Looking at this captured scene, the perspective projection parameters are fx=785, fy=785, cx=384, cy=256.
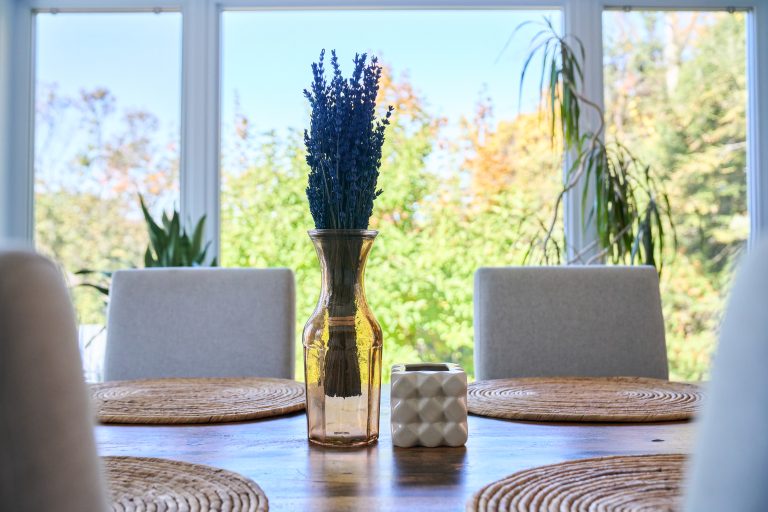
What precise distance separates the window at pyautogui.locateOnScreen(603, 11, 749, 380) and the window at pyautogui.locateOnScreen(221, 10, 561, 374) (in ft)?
1.24

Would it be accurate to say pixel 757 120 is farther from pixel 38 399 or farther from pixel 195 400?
pixel 38 399

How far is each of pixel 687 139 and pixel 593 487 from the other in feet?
9.91

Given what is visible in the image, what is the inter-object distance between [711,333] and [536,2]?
1.66 m

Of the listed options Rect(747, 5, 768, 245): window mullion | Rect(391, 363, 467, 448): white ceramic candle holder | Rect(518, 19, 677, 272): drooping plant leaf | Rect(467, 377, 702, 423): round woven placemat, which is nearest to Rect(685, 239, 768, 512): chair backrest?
Rect(391, 363, 467, 448): white ceramic candle holder

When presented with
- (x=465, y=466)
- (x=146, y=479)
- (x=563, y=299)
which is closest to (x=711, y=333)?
(x=563, y=299)

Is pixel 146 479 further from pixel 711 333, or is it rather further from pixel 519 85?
pixel 711 333

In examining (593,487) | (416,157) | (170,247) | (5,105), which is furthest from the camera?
(416,157)

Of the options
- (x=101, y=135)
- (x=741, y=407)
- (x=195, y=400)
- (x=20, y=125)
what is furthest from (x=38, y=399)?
(x=20, y=125)

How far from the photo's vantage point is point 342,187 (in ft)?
3.32

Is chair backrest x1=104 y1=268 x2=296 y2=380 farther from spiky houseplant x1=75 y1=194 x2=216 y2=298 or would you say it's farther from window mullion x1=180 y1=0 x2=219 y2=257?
window mullion x1=180 y1=0 x2=219 y2=257

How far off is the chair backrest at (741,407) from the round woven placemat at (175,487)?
1.47ft

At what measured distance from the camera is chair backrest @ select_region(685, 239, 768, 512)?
1.24 ft

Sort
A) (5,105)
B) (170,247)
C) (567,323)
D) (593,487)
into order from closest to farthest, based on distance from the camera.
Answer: (593,487) < (567,323) < (170,247) < (5,105)

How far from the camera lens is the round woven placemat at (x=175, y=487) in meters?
0.74
